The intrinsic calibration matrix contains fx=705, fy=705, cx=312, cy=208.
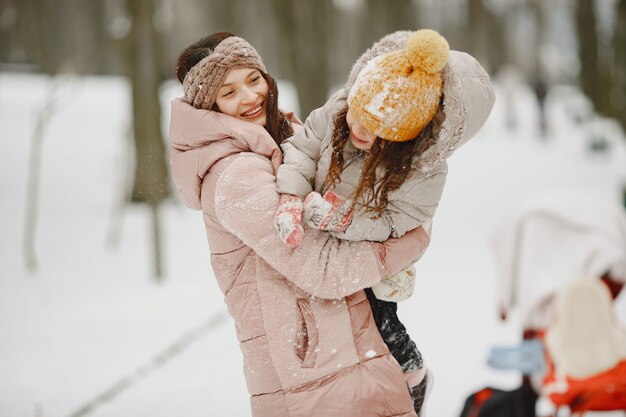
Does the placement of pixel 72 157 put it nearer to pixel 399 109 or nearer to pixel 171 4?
pixel 171 4

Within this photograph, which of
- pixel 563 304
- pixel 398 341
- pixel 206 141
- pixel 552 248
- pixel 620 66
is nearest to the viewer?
pixel 206 141

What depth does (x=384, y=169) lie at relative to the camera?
70.1 inches

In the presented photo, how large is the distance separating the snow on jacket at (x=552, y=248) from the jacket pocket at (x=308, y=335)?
286cm

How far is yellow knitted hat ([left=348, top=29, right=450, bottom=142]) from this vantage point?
5.46ft

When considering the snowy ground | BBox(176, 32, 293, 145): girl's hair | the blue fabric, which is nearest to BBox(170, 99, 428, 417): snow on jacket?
BBox(176, 32, 293, 145): girl's hair

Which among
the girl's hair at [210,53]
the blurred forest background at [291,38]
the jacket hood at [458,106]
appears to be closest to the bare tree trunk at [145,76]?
the blurred forest background at [291,38]

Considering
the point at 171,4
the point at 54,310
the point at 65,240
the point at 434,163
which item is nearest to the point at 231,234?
the point at 434,163

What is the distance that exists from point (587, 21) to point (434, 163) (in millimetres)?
13881

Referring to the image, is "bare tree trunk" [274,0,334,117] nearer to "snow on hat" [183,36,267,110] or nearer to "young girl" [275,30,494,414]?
"snow on hat" [183,36,267,110]

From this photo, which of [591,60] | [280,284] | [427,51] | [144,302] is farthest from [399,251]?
[591,60]

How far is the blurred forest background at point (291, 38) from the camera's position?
237 inches

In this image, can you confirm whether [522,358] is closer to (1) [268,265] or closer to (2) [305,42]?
(1) [268,265]

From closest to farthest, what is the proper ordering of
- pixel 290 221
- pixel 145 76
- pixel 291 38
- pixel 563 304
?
pixel 290 221
pixel 563 304
pixel 291 38
pixel 145 76

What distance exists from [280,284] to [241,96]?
20.9 inches
